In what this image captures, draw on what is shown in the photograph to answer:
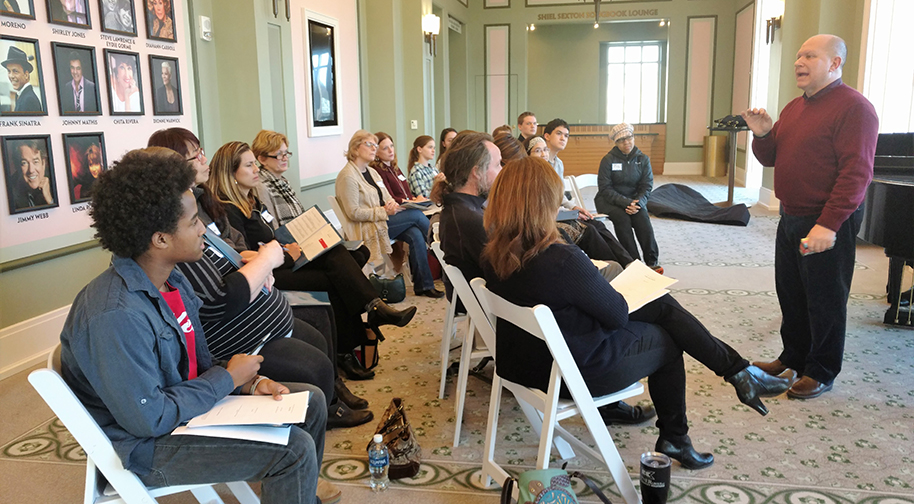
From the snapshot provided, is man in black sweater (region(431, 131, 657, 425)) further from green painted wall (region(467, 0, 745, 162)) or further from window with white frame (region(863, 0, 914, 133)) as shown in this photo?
green painted wall (region(467, 0, 745, 162))

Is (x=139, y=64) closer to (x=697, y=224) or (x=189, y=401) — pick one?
(x=189, y=401)

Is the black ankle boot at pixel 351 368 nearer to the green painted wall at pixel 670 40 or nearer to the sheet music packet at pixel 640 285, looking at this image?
the sheet music packet at pixel 640 285

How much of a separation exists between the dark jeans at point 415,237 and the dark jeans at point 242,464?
353 centimetres

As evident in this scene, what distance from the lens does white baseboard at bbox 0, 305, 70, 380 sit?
3613mm

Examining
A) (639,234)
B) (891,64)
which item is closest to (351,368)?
(639,234)

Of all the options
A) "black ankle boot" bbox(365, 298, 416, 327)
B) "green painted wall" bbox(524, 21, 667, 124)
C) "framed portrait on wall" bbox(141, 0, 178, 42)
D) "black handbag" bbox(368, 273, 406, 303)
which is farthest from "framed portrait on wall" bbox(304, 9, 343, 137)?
"green painted wall" bbox(524, 21, 667, 124)

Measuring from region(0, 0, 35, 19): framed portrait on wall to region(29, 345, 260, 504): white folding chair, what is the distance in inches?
102

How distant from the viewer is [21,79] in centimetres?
354

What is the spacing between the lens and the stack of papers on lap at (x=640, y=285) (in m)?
2.26

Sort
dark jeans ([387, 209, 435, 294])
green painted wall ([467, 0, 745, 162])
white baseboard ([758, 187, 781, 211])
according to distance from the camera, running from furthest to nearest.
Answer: green painted wall ([467, 0, 745, 162]) → white baseboard ([758, 187, 781, 211]) → dark jeans ([387, 209, 435, 294])

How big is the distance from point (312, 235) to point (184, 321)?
1.48 metres

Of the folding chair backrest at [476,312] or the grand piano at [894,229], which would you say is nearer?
the folding chair backrest at [476,312]

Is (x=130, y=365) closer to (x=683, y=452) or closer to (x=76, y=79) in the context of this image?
(x=683, y=452)

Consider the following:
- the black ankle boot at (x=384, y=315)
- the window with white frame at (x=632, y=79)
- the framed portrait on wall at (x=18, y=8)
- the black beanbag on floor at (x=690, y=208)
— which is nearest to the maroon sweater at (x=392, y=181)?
the black ankle boot at (x=384, y=315)
